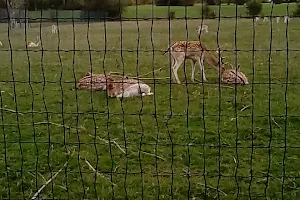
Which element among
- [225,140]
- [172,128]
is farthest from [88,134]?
[225,140]

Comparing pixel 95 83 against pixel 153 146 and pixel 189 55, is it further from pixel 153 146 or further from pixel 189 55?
pixel 153 146

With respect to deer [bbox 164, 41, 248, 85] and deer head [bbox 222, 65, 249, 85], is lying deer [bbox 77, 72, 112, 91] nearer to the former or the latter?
deer [bbox 164, 41, 248, 85]

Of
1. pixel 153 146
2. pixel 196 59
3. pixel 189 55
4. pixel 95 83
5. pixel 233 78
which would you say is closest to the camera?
pixel 153 146

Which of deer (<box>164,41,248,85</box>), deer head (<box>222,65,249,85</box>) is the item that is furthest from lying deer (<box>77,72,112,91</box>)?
deer head (<box>222,65,249,85</box>)

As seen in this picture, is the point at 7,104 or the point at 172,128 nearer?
the point at 172,128

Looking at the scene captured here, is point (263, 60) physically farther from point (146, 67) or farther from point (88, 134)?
point (88, 134)

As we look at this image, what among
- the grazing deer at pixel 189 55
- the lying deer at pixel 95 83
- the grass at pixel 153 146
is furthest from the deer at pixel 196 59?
the lying deer at pixel 95 83

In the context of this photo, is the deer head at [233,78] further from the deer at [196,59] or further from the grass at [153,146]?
the grass at [153,146]

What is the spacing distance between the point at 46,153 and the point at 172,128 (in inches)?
64.6

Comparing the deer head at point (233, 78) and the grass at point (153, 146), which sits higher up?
the deer head at point (233, 78)

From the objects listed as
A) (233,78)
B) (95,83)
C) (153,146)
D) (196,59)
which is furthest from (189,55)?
(153,146)

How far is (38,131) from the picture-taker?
6.45 metres

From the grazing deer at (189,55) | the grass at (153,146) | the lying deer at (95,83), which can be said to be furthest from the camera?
the grazing deer at (189,55)

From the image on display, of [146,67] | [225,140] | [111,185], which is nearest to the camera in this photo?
[111,185]
